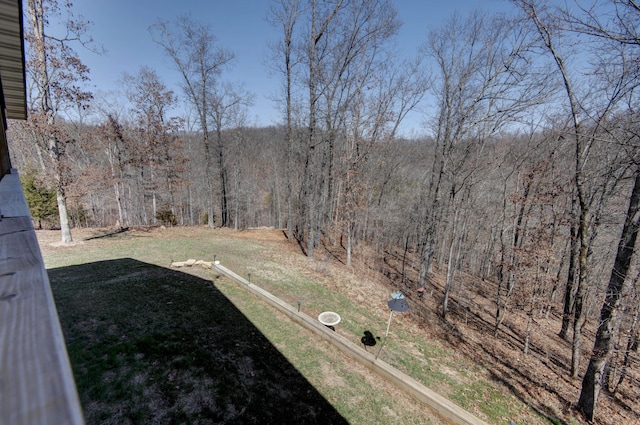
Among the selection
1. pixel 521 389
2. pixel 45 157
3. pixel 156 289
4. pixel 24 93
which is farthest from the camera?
pixel 45 157

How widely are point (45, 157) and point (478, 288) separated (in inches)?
891

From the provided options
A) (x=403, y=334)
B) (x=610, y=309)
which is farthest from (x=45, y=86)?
(x=610, y=309)

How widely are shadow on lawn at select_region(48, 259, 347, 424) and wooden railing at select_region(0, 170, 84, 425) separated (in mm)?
4606

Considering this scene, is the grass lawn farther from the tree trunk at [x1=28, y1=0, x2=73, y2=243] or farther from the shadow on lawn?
the tree trunk at [x1=28, y1=0, x2=73, y2=243]

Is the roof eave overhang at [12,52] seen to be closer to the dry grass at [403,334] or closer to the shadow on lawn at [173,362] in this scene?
the shadow on lawn at [173,362]

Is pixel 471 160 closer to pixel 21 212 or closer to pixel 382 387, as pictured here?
pixel 382 387

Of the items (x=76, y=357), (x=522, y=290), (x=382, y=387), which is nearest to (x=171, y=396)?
(x=76, y=357)

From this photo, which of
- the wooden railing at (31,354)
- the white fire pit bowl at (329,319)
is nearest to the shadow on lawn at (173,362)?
the white fire pit bowl at (329,319)

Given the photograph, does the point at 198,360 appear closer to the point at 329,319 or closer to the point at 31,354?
the point at 329,319

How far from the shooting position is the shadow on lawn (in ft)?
13.8

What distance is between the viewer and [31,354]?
18.6 inches

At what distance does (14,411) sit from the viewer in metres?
0.36

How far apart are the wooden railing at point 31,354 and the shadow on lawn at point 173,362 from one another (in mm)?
4606

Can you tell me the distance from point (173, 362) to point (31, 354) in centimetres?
566
